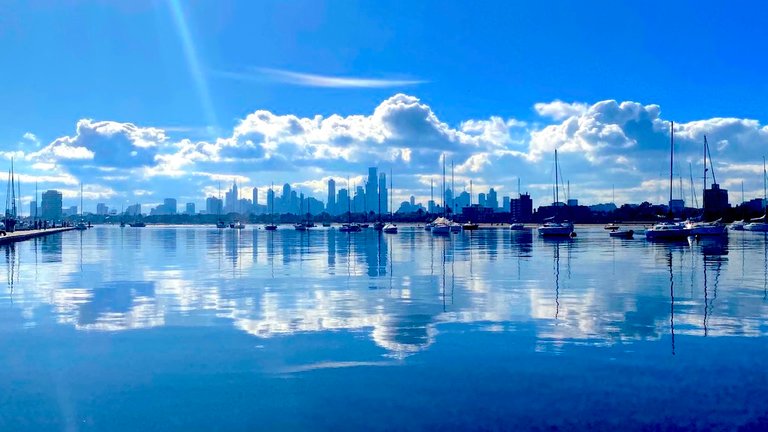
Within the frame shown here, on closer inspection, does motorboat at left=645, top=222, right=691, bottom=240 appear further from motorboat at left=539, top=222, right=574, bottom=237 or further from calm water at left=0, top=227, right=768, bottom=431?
calm water at left=0, top=227, right=768, bottom=431

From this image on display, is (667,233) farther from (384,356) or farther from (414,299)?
(384,356)

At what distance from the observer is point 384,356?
16.9 metres

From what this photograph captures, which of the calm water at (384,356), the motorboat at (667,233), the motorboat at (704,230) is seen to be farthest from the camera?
the motorboat at (704,230)

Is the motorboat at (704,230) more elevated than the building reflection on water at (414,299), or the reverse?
the motorboat at (704,230)

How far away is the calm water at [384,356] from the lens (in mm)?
12422

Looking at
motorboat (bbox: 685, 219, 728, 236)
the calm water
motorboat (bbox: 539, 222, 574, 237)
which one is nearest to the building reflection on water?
the calm water

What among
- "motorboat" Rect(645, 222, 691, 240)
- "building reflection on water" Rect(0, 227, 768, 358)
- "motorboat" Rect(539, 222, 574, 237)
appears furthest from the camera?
"motorboat" Rect(539, 222, 574, 237)

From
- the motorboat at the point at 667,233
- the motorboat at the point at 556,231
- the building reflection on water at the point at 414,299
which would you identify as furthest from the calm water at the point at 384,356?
the motorboat at the point at 556,231

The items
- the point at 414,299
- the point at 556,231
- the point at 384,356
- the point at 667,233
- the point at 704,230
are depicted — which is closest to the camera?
the point at 384,356

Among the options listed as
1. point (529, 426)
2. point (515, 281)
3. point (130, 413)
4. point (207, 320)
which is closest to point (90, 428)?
point (130, 413)

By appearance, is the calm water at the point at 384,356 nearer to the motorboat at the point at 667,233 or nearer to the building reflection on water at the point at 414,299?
the building reflection on water at the point at 414,299

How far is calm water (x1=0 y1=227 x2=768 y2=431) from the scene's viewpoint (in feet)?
40.8

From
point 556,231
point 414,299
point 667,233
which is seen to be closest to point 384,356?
point 414,299

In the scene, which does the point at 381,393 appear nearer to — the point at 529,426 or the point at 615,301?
the point at 529,426
